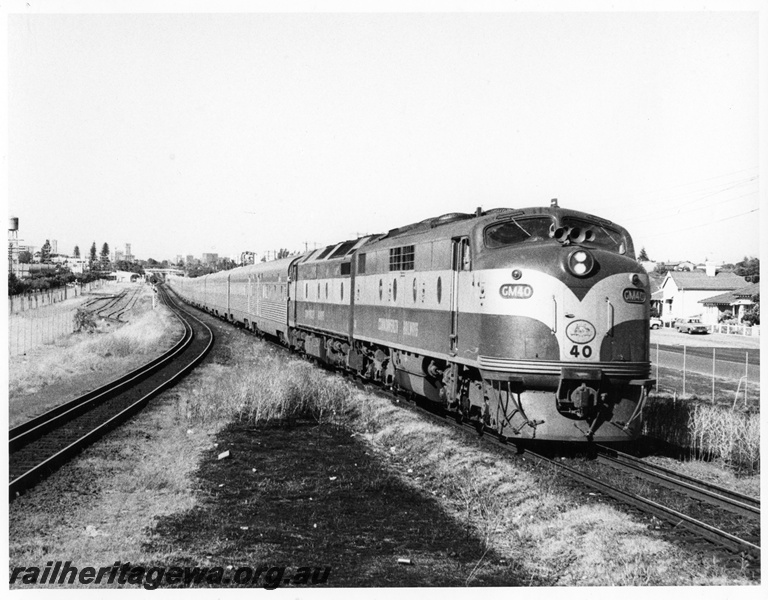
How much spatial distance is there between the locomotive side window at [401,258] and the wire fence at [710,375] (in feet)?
23.4

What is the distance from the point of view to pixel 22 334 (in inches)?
1323

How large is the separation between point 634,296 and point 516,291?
1.75 meters

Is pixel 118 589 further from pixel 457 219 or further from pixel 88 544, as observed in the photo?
pixel 457 219

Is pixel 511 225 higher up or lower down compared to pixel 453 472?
higher up

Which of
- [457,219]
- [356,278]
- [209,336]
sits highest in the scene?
[457,219]

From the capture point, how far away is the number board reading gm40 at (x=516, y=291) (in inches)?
387

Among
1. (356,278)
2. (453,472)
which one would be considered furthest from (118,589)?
(356,278)

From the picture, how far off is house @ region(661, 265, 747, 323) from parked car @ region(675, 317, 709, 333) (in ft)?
7.18

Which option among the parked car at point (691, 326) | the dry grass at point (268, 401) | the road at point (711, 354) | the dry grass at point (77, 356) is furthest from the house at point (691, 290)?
the dry grass at point (268, 401)

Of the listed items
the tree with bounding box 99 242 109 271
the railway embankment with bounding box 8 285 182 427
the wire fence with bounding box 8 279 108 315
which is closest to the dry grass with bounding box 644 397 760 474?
the railway embankment with bounding box 8 285 182 427

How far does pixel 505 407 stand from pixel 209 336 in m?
28.7

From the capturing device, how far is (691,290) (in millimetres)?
49656

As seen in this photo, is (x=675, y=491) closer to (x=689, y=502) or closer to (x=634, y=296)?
(x=689, y=502)

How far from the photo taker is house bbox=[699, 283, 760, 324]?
37812 millimetres
